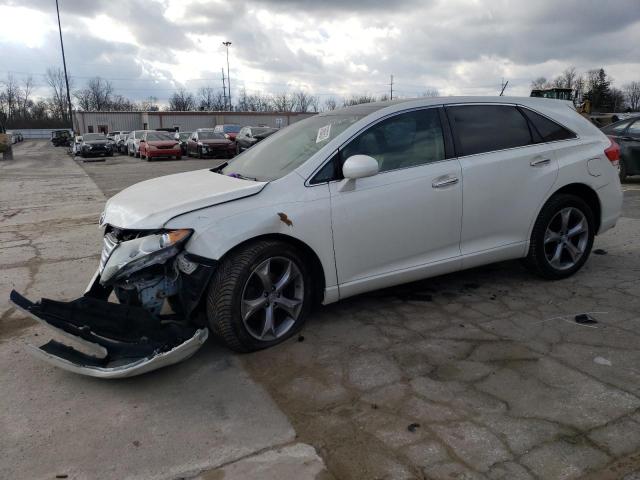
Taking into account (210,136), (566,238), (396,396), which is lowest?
(396,396)

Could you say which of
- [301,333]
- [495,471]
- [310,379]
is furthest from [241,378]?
[495,471]

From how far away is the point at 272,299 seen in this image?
3574 mm

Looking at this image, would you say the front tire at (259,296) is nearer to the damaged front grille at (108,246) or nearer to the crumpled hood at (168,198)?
the crumpled hood at (168,198)

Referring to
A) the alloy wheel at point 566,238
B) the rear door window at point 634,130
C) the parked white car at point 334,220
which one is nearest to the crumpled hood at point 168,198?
the parked white car at point 334,220

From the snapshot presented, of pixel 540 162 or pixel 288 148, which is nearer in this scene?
pixel 288 148

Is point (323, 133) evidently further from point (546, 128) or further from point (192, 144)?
point (192, 144)

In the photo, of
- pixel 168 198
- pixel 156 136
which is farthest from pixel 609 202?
pixel 156 136

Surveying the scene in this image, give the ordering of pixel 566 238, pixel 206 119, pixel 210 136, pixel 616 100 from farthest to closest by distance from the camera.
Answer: pixel 616 100 < pixel 206 119 < pixel 210 136 < pixel 566 238

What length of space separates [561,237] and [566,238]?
0.20 feet

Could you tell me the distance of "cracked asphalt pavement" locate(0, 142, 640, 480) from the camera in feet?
8.10

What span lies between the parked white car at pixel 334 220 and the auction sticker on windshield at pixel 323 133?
0.06 feet

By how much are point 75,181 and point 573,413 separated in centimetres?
1690

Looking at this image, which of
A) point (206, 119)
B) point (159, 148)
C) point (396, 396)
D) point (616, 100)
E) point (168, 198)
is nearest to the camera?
point (396, 396)

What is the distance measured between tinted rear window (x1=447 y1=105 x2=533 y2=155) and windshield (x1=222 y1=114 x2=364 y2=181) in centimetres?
90
